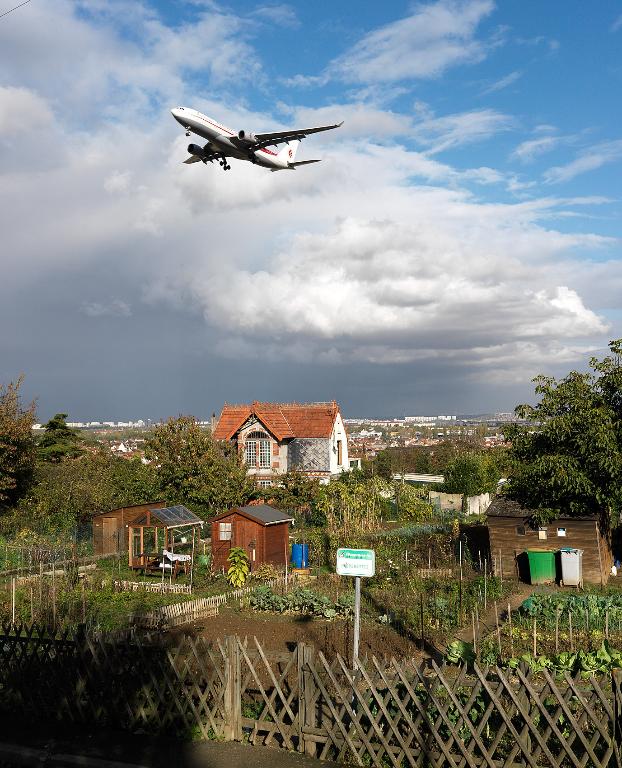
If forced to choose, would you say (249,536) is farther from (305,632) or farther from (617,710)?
(617,710)

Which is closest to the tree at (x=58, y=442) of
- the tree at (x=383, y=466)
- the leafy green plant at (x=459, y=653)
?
the tree at (x=383, y=466)

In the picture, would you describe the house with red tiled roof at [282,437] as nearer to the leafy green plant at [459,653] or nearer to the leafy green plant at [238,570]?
the leafy green plant at [238,570]

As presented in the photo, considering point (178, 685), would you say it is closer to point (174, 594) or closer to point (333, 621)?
point (333, 621)

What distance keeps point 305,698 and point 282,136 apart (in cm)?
1835

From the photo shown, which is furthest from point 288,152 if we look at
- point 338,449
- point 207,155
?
point 338,449

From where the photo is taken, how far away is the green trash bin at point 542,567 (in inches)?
830

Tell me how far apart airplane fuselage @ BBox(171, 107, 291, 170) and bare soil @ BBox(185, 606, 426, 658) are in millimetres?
14132

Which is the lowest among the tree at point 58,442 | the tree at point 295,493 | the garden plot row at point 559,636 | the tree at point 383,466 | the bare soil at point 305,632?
the bare soil at point 305,632

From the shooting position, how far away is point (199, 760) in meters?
8.59

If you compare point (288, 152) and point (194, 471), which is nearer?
point (288, 152)

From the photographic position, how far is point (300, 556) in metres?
24.4

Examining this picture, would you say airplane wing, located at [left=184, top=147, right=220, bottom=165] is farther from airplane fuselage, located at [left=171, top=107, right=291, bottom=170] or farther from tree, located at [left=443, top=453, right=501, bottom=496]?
tree, located at [left=443, top=453, right=501, bottom=496]

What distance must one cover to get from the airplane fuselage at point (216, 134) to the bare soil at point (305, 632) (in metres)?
14.1

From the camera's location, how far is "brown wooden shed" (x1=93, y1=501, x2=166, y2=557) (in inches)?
1133
